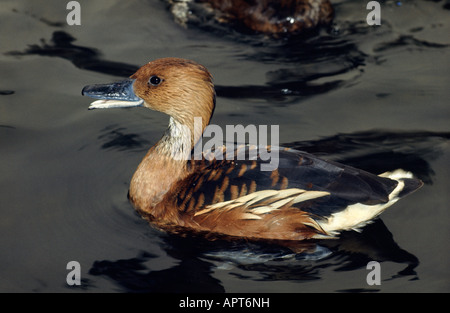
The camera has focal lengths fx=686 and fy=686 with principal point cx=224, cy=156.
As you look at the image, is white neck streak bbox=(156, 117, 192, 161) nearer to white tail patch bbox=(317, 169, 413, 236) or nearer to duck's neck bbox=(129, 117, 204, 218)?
duck's neck bbox=(129, 117, 204, 218)

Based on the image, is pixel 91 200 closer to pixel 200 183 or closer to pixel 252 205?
pixel 200 183

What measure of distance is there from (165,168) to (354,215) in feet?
5.12

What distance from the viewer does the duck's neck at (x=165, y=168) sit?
5.58m

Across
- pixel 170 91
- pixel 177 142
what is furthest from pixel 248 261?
pixel 170 91

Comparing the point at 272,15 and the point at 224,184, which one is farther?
the point at 272,15

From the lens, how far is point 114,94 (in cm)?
555

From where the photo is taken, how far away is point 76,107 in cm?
699

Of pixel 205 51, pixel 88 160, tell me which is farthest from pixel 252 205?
pixel 205 51

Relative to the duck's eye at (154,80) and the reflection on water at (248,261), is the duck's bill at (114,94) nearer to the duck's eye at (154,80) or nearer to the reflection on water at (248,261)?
the duck's eye at (154,80)

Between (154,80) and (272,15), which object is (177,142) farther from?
(272,15)

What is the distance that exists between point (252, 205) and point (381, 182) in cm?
105

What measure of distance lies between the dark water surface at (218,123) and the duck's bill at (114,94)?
777 millimetres
